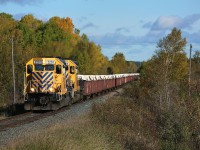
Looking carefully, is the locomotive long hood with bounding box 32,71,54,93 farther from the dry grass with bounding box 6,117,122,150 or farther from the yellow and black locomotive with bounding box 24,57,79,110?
the dry grass with bounding box 6,117,122,150

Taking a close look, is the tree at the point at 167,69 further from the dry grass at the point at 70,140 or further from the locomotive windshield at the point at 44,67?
the dry grass at the point at 70,140

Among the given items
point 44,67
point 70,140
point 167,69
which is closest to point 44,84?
point 44,67

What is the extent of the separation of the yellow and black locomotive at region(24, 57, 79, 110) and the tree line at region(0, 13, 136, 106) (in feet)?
25.5

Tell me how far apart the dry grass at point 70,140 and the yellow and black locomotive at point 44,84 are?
8.00 metres

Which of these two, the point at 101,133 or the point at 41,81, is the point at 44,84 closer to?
the point at 41,81

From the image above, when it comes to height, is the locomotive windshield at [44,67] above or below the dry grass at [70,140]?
above

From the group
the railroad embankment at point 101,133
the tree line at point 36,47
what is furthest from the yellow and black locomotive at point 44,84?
the tree line at point 36,47

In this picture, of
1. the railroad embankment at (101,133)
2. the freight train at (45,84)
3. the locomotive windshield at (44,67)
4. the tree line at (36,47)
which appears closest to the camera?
the railroad embankment at (101,133)

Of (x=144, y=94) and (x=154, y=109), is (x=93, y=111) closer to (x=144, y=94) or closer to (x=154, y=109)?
(x=154, y=109)

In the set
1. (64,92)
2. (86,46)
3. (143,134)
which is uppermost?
(86,46)

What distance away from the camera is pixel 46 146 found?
1109 centimetres

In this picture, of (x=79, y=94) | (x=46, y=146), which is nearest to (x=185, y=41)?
(x=79, y=94)

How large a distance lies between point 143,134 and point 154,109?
9911 mm

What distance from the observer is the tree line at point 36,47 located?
36.0 metres
